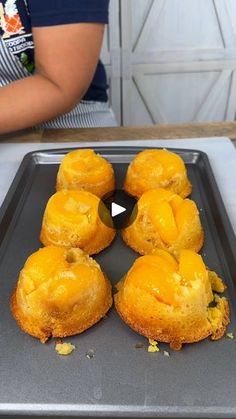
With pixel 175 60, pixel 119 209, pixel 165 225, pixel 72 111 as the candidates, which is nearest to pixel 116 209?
pixel 119 209

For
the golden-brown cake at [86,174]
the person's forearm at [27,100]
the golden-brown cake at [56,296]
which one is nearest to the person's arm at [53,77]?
the person's forearm at [27,100]

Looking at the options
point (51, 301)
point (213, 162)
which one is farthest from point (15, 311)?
point (213, 162)

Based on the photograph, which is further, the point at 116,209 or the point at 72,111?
the point at 72,111

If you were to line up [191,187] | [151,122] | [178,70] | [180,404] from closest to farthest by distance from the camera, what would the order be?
[180,404]
[191,187]
[178,70]
[151,122]

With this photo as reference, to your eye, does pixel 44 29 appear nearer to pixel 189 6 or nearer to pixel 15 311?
pixel 15 311

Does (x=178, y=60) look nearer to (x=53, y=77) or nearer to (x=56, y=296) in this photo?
(x=53, y=77)

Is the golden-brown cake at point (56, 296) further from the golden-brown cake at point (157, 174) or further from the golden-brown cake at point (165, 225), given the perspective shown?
the golden-brown cake at point (157, 174)
